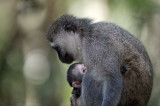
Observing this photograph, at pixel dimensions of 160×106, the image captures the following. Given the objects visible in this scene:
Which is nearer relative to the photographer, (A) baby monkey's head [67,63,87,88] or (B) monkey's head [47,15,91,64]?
(A) baby monkey's head [67,63,87,88]

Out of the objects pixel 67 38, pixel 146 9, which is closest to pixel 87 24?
pixel 67 38

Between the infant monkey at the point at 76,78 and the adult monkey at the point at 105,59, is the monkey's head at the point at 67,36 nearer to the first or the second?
the adult monkey at the point at 105,59

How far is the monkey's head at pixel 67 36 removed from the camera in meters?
7.80

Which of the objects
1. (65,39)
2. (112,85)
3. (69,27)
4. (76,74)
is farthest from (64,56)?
(112,85)

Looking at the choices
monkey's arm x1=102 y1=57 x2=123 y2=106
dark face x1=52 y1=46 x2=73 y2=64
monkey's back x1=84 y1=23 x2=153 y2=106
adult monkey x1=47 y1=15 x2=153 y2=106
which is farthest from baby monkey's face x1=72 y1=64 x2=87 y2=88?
monkey's arm x1=102 y1=57 x2=123 y2=106

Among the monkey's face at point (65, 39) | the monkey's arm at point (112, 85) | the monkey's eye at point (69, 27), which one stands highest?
the monkey's eye at point (69, 27)

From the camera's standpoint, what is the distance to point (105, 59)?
7.13 metres

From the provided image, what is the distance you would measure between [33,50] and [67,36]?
34.5ft

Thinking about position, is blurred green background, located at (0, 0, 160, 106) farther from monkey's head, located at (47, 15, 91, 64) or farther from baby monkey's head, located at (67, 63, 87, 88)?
baby monkey's head, located at (67, 63, 87, 88)

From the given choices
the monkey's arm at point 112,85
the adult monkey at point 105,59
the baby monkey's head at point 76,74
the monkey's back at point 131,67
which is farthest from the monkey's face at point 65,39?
the monkey's arm at point 112,85

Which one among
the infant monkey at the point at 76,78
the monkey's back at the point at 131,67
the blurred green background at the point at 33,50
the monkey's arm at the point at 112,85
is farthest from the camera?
the blurred green background at the point at 33,50

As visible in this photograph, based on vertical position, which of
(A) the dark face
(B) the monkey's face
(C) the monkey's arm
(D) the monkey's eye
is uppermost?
(D) the monkey's eye

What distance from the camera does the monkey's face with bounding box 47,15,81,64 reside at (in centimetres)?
784

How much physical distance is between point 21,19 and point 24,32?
2.19 feet
